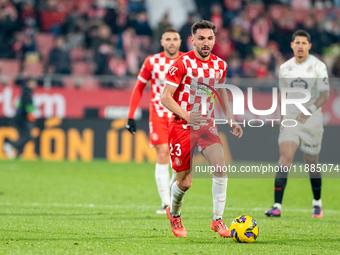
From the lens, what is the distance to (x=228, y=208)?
26.7 ft

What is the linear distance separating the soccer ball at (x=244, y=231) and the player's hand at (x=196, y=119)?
1040 millimetres

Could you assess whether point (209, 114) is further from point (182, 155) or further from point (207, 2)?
point (207, 2)

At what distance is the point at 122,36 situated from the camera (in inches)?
685

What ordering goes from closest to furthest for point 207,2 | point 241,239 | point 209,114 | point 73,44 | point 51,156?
1. point 241,239
2. point 209,114
3. point 51,156
4. point 73,44
5. point 207,2

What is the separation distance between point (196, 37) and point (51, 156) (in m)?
9.98

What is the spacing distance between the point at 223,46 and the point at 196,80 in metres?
12.4

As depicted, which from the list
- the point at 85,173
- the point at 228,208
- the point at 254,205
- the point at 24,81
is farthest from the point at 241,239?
the point at 24,81

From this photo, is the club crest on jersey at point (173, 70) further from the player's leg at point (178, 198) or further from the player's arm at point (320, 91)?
the player's arm at point (320, 91)

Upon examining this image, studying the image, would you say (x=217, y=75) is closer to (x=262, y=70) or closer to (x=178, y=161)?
(x=178, y=161)

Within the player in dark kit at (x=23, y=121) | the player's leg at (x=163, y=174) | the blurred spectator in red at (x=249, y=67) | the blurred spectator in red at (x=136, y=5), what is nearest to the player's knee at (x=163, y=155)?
the player's leg at (x=163, y=174)

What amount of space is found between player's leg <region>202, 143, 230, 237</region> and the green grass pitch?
4.9 inches

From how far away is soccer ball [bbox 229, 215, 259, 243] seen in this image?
5.27 metres

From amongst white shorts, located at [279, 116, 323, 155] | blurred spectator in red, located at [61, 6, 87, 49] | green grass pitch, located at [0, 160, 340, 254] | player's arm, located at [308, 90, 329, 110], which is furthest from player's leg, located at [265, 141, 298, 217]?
blurred spectator in red, located at [61, 6, 87, 49]

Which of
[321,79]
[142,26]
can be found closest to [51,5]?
[142,26]
